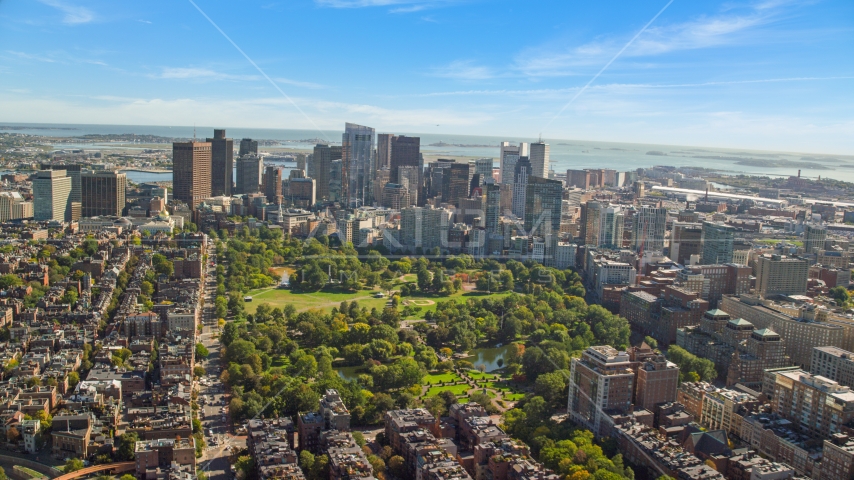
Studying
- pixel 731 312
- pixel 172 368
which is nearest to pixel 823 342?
pixel 731 312

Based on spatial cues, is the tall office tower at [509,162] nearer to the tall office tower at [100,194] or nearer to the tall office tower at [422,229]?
the tall office tower at [422,229]

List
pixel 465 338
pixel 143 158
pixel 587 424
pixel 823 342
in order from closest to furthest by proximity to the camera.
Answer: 1. pixel 587 424
2. pixel 823 342
3. pixel 465 338
4. pixel 143 158

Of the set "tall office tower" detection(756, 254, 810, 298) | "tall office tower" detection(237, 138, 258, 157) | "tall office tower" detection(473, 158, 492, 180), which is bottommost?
"tall office tower" detection(756, 254, 810, 298)

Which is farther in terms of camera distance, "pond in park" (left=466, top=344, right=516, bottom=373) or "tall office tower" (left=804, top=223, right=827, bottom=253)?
"tall office tower" (left=804, top=223, right=827, bottom=253)

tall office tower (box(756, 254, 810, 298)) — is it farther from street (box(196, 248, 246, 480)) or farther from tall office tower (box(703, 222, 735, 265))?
street (box(196, 248, 246, 480))

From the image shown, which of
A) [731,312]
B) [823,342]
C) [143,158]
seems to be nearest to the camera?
[823,342]

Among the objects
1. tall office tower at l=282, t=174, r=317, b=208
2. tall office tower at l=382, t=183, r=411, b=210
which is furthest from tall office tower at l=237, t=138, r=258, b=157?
tall office tower at l=382, t=183, r=411, b=210

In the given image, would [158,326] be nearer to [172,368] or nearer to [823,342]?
[172,368]

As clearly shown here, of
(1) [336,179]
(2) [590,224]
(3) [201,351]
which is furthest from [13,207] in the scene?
(2) [590,224]
